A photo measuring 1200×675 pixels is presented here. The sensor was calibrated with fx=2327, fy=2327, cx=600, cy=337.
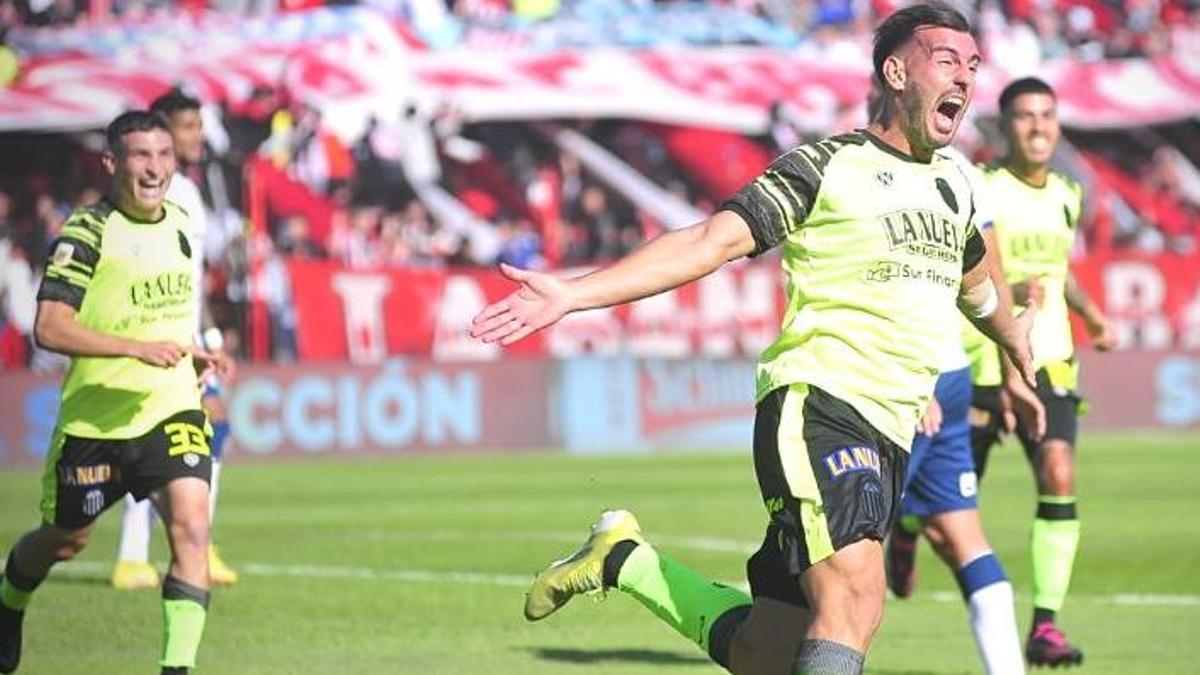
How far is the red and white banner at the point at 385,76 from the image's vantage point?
30.1 metres

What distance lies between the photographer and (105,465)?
10008mm

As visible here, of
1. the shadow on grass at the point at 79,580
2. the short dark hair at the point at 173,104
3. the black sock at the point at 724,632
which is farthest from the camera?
the shadow on grass at the point at 79,580

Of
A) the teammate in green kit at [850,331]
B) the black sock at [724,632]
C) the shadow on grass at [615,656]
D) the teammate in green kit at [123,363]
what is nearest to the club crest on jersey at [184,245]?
the teammate in green kit at [123,363]

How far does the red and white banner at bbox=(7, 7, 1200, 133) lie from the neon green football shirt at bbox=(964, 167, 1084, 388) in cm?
1935

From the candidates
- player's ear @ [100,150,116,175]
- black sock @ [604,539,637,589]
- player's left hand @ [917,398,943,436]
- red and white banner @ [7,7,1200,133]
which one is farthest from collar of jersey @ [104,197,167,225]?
red and white banner @ [7,7,1200,133]

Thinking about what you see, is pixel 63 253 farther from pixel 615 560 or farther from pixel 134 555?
pixel 134 555

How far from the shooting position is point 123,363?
10.1m

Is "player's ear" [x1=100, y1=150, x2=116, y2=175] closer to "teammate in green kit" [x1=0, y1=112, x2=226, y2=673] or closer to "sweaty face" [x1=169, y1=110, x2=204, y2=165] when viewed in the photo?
"teammate in green kit" [x1=0, y1=112, x2=226, y2=673]

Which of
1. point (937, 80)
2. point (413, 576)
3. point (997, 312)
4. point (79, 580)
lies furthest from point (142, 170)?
point (413, 576)

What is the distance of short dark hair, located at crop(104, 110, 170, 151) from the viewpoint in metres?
10.1

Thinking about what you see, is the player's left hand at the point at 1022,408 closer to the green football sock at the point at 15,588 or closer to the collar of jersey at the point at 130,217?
the collar of jersey at the point at 130,217

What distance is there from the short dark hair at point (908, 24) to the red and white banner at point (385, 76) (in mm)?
23117

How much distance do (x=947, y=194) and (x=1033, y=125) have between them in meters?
A: 4.51

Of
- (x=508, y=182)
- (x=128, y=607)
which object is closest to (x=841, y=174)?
(x=128, y=607)
